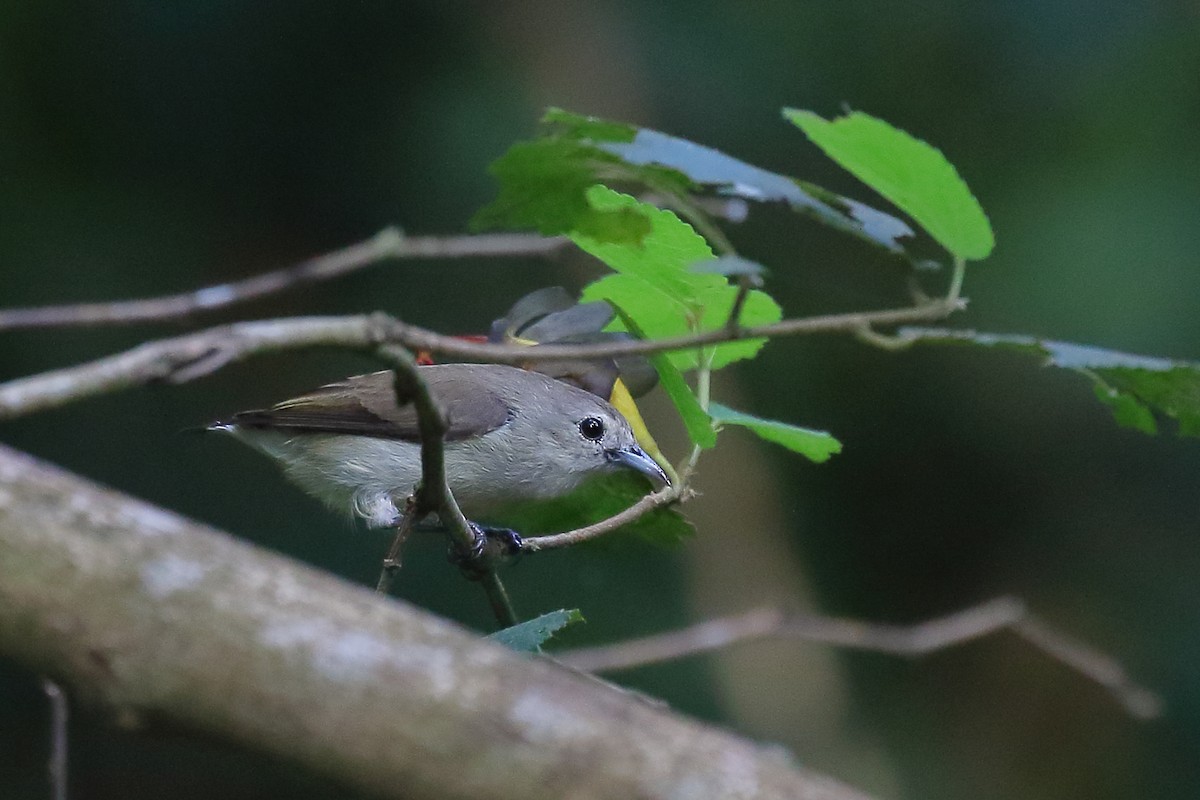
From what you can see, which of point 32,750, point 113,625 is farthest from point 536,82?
point 113,625

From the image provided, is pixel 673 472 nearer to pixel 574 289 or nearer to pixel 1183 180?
pixel 574 289

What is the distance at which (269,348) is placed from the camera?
96cm

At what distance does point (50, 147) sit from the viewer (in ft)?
13.4

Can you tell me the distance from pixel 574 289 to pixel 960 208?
3.10m

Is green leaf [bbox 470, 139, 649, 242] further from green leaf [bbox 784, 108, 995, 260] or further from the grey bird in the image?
the grey bird

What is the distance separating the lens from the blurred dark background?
4.03 m

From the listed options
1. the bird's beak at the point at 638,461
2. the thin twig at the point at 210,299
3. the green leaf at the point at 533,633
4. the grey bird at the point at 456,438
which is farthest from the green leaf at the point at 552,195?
the grey bird at the point at 456,438

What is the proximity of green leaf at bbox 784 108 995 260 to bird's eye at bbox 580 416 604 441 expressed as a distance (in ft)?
5.67

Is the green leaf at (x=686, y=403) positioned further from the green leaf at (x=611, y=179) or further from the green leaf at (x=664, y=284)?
the green leaf at (x=611, y=179)

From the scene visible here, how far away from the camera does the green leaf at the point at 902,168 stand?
3.52 ft

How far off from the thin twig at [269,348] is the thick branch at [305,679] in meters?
0.08

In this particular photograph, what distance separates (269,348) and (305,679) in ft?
0.92

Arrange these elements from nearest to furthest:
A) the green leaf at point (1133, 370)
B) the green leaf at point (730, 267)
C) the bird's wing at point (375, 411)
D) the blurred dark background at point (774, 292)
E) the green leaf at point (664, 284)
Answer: the green leaf at point (730, 267), the green leaf at point (1133, 370), the green leaf at point (664, 284), the bird's wing at point (375, 411), the blurred dark background at point (774, 292)

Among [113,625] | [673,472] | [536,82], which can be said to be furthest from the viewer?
[536,82]
